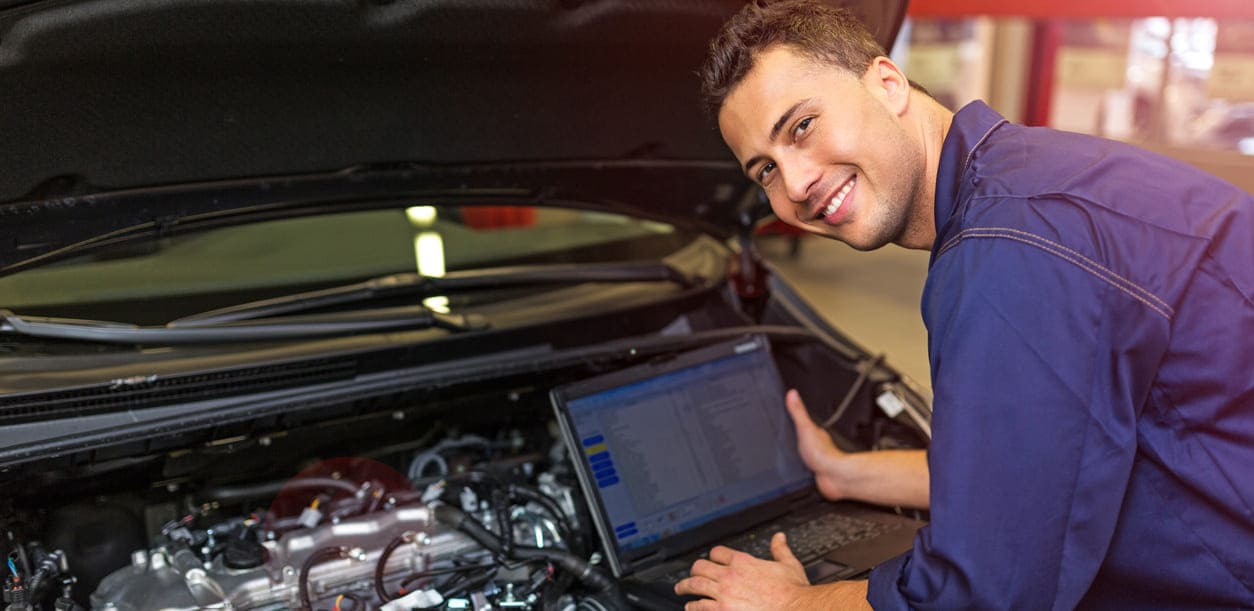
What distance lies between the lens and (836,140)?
1.24 metres

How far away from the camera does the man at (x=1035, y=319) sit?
1.04 m

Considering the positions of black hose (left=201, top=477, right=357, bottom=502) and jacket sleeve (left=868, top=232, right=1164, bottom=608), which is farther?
black hose (left=201, top=477, right=357, bottom=502)

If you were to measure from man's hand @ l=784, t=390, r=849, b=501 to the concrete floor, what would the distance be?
2623 millimetres

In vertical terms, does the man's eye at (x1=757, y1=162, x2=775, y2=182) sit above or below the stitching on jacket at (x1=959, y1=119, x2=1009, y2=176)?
above

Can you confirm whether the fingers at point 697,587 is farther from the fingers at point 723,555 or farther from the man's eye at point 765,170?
the man's eye at point 765,170

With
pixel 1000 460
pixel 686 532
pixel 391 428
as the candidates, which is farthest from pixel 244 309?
pixel 1000 460

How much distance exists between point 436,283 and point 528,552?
546 mm

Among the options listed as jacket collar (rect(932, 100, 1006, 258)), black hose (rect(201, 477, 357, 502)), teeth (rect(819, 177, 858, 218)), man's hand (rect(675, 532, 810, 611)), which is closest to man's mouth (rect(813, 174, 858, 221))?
teeth (rect(819, 177, 858, 218))

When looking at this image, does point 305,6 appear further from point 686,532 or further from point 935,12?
point 935,12

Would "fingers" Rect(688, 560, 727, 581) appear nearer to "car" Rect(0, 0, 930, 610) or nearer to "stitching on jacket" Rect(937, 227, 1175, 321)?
"car" Rect(0, 0, 930, 610)

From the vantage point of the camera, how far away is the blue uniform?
1.04 meters

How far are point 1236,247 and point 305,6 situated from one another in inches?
46.8

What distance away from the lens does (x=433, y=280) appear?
1855 millimetres

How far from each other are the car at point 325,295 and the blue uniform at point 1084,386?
23.3 inches
